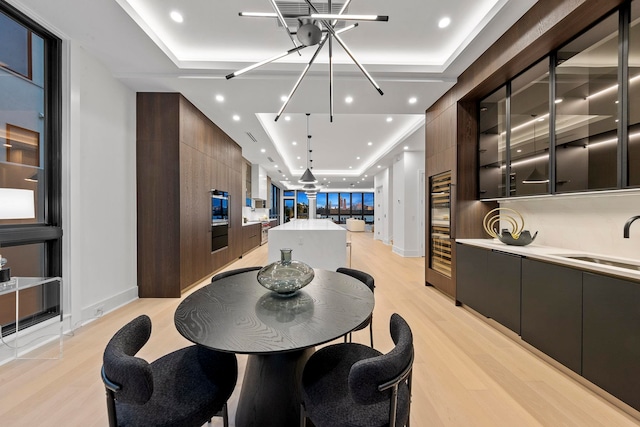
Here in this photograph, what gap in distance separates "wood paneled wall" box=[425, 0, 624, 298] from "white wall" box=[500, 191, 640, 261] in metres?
0.65

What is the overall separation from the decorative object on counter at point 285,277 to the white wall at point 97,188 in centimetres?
248

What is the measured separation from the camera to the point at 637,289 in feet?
4.78

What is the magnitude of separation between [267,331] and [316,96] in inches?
132

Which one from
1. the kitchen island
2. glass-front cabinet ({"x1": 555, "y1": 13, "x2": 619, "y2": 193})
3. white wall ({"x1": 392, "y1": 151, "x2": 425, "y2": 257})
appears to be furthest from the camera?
white wall ({"x1": 392, "y1": 151, "x2": 425, "y2": 257})

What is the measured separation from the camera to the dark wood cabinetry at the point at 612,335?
1.48 metres

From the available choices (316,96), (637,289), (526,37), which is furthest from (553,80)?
(316,96)

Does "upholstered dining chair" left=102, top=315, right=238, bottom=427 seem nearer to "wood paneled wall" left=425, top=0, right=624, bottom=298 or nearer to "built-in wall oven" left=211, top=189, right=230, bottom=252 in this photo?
"wood paneled wall" left=425, top=0, right=624, bottom=298

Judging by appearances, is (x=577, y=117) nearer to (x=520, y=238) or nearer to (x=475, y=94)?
(x=520, y=238)

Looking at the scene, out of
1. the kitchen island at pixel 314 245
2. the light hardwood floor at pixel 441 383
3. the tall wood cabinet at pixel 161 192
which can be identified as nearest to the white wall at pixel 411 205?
the kitchen island at pixel 314 245

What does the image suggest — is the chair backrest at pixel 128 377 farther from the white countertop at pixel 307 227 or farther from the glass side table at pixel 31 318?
the white countertop at pixel 307 227

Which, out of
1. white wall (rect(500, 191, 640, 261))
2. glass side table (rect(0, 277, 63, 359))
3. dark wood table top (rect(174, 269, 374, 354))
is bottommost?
glass side table (rect(0, 277, 63, 359))

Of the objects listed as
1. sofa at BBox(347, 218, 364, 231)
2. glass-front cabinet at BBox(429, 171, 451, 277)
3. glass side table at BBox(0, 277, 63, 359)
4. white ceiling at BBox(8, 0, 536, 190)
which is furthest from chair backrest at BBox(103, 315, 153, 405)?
sofa at BBox(347, 218, 364, 231)

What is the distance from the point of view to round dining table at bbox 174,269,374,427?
3.24 ft

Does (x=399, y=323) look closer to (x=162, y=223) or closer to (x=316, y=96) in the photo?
(x=316, y=96)
